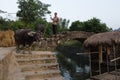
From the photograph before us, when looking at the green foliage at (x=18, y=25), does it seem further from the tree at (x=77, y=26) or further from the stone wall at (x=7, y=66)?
the stone wall at (x=7, y=66)

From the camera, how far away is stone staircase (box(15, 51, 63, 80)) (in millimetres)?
6697

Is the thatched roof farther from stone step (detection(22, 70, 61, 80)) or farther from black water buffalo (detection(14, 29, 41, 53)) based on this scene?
stone step (detection(22, 70, 61, 80))

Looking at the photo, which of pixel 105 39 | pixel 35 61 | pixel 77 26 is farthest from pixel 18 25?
pixel 77 26

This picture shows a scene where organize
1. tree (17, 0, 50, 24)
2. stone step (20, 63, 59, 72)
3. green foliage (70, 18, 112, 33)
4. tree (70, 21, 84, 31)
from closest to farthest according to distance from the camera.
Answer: stone step (20, 63, 59, 72) < tree (17, 0, 50, 24) < green foliage (70, 18, 112, 33) < tree (70, 21, 84, 31)

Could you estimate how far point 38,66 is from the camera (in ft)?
23.2

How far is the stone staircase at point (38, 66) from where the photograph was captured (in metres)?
6.70

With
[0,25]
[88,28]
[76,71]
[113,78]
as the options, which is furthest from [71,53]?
[113,78]

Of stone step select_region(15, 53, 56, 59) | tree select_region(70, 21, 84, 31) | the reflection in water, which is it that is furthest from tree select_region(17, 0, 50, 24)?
stone step select_region(15, 53, 56, 59)

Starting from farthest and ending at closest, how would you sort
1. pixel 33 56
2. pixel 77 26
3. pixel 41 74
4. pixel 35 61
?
pixel 77 26 < pixel 33 56 < pixel 35 61 < pixel 41 74

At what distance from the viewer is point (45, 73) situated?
6797 millimetres

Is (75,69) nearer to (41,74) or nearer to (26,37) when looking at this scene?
(26,37)

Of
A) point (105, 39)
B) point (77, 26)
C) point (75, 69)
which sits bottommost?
point (75, 69)

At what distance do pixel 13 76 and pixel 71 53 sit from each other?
1172 inches

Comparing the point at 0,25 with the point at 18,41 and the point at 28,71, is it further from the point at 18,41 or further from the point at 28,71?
the point at 28,71
